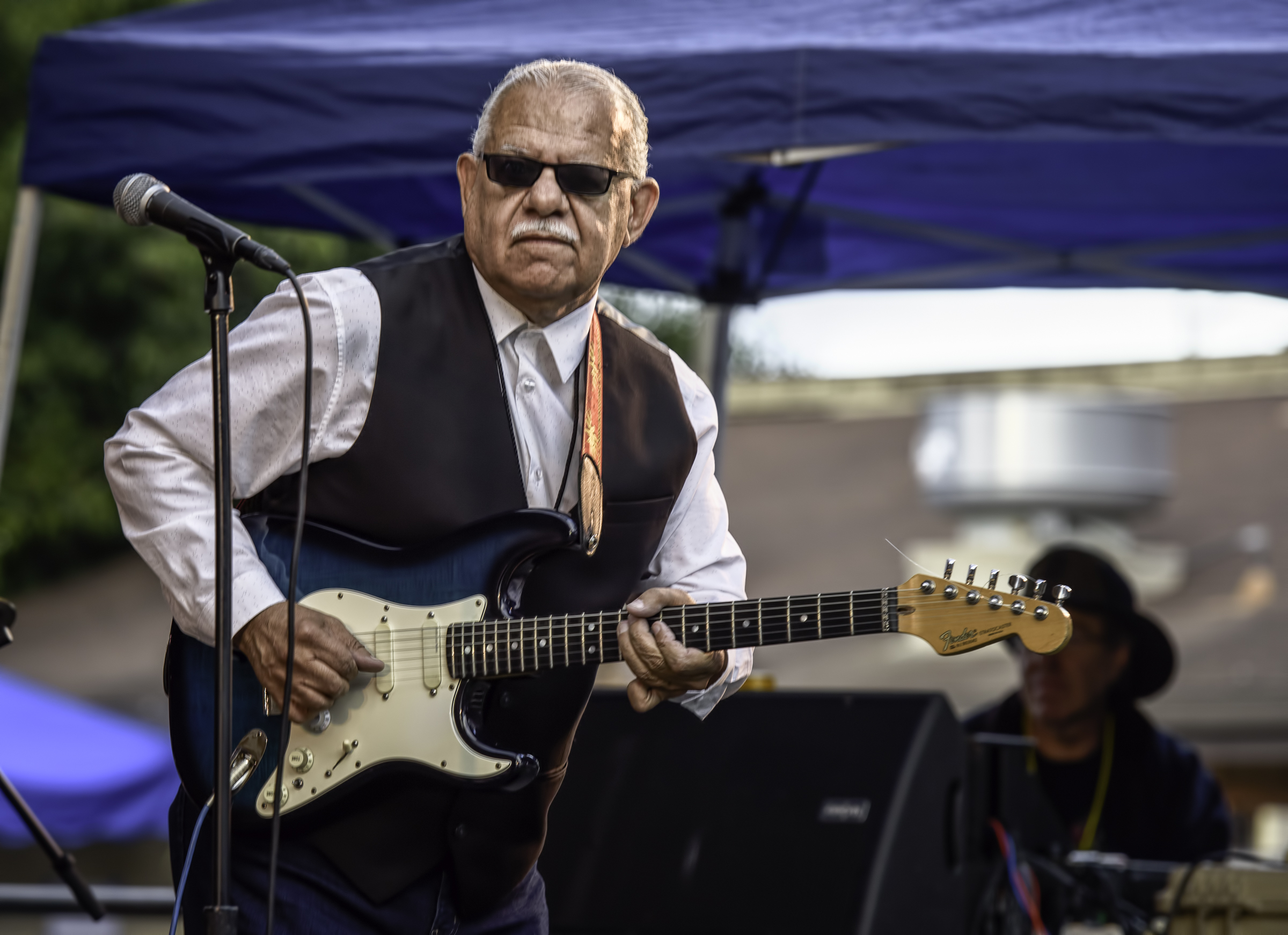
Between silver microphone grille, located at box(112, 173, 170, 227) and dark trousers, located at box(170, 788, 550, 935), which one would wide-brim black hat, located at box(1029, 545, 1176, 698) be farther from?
silver microphone grille, located at box(112, 173, 170, 227)

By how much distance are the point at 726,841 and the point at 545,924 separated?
3.22 ft

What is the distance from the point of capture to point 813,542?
46.6 ft

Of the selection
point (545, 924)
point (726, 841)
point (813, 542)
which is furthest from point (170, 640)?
point (813, 542)

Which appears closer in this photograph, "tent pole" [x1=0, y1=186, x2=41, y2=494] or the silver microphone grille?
the silver microphone grille

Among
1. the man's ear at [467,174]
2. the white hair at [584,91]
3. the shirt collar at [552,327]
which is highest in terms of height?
the white hair at [584,91]

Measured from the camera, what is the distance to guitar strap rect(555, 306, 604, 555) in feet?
7.77

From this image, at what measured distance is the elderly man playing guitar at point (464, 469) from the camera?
7.30ft

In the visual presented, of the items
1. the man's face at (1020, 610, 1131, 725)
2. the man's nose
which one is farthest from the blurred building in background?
the man's nose

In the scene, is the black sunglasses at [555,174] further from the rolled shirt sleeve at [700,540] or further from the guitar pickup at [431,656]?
the guitar pickup at [431,656]

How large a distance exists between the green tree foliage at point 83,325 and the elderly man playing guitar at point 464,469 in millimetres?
9459

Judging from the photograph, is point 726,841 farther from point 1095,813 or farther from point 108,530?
point 108,530

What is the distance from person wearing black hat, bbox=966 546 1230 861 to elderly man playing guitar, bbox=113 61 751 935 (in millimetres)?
2842

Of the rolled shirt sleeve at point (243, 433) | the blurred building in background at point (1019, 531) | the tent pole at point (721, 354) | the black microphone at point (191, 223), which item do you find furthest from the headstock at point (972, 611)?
the blurred building in background at point (1019, 531)

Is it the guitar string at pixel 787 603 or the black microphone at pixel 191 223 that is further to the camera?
the guitar string at pixel 787 603
